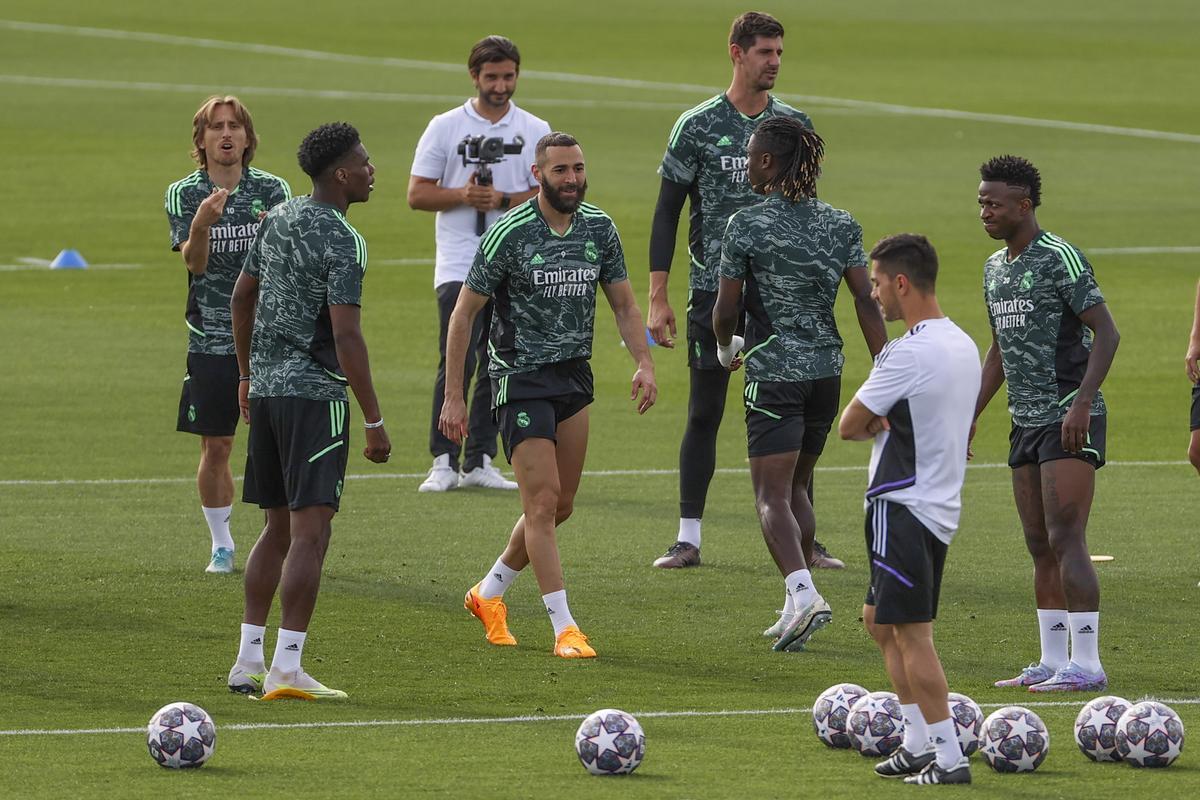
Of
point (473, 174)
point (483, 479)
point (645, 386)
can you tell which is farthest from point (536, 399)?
point (483, 479)

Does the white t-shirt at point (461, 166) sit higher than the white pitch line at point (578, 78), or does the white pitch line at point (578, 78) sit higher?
the white pitch line at point (578, 78)

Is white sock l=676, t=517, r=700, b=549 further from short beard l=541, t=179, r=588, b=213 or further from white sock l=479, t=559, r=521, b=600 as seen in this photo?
short beard l=541, t=179, r=588, b=213

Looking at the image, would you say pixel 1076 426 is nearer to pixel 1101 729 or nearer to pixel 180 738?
pixel 1101 729

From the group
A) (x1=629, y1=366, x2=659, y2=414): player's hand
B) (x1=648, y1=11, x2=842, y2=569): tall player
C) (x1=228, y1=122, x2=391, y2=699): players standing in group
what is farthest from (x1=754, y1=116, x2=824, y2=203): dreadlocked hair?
(x1=228, y1=122, x2=391, y2=699): players standing in group

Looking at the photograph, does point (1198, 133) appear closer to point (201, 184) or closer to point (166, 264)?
point (166, 264)

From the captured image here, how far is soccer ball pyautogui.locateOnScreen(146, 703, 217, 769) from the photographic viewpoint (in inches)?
309

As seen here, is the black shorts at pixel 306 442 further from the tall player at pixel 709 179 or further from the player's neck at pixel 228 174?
the tall player at pixel 709 179

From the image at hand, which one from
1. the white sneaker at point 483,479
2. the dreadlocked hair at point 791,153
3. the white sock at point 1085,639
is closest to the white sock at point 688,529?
the dreadlocked hair at point 791,153

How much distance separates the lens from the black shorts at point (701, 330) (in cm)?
1199

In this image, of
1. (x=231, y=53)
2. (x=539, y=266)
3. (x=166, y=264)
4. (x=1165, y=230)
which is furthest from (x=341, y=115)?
(x=539, y=266)

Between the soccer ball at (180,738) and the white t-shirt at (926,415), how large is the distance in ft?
8.24

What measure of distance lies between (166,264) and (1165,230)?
44.2ft

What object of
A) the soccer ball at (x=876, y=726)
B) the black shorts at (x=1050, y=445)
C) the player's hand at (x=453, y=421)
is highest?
the black shorts at (x=1050, y=445)

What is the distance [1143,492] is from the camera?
1505 centimetres
